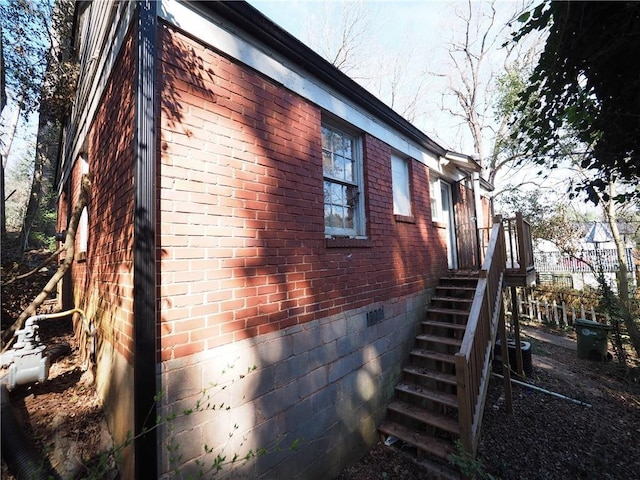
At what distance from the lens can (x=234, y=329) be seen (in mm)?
2654

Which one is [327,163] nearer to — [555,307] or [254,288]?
[254,288]

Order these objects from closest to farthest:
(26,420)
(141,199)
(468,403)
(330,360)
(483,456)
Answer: (141,199) < (26,420) < (468,403) < (330,360) < (483,456)

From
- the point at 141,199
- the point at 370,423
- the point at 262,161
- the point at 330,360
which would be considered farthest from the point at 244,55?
the point at 370,423

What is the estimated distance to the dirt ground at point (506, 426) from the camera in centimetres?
275

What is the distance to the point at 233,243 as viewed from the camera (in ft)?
8.91

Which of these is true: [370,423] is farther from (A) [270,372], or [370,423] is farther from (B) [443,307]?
(B) [443,307]

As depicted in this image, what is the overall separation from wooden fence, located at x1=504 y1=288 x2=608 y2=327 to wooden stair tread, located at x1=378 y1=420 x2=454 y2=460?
7720 millimetres

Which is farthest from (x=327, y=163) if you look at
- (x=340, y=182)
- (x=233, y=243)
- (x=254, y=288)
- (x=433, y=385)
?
(x=433, y=385)

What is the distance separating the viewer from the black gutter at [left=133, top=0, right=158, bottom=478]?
209 cm

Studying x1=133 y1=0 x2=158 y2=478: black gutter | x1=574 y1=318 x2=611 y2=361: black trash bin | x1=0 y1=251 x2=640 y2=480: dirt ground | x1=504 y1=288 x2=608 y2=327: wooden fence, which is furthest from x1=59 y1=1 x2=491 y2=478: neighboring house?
x1=504 y1=288 x2=608 y2=327: wooden fence

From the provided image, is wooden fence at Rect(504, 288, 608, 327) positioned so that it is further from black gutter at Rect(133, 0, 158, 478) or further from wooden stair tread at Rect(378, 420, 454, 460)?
black gutter at Rect(133, 0, 158, 478)

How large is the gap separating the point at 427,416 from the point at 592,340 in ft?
21.6

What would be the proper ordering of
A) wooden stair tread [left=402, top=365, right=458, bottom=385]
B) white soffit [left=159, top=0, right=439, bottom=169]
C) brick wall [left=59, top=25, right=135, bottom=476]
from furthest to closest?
1. wooden stair tread [left=402, top=365, right=458, bottom=385]
2. white soffit [left=159, top=0, right=439, bottom=169]
3. brick wall [left=59, top=25, right=135, bottom=476]

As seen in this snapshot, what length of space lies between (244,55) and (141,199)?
1.90 meters
